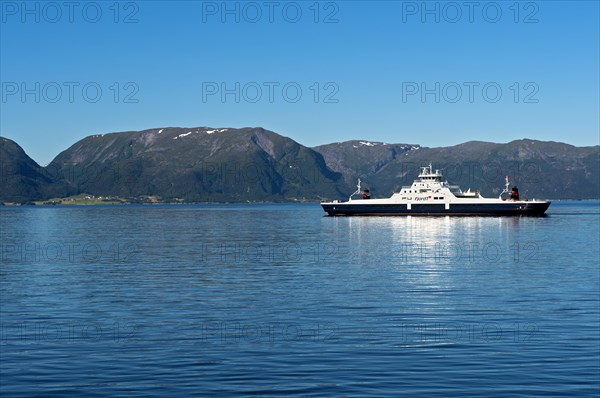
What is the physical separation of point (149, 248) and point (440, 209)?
119685mm

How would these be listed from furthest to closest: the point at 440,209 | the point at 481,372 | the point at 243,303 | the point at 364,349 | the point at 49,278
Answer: the point at 440,209 → the point at 49,278 → the point at 243,303 → the point at 364,349 → the point at 481,372

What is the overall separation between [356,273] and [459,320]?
23.1 metres

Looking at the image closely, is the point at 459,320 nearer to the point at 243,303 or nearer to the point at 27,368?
the point at 243,303

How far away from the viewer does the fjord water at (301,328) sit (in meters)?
24.9

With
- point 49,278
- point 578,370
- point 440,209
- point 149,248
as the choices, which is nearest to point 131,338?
point 578,370

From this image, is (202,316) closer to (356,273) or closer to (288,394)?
(288,394)

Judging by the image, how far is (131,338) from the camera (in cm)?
3212

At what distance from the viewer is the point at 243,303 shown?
1682 inches

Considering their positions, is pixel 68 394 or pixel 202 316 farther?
pixel 202 316

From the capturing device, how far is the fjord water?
81.6 feet

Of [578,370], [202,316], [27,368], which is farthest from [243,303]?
[578,370]

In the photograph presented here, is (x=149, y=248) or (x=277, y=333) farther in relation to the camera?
(x=149, y=248)

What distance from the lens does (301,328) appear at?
34.3 meters

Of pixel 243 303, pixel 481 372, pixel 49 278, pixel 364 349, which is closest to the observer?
pixel 481 372
